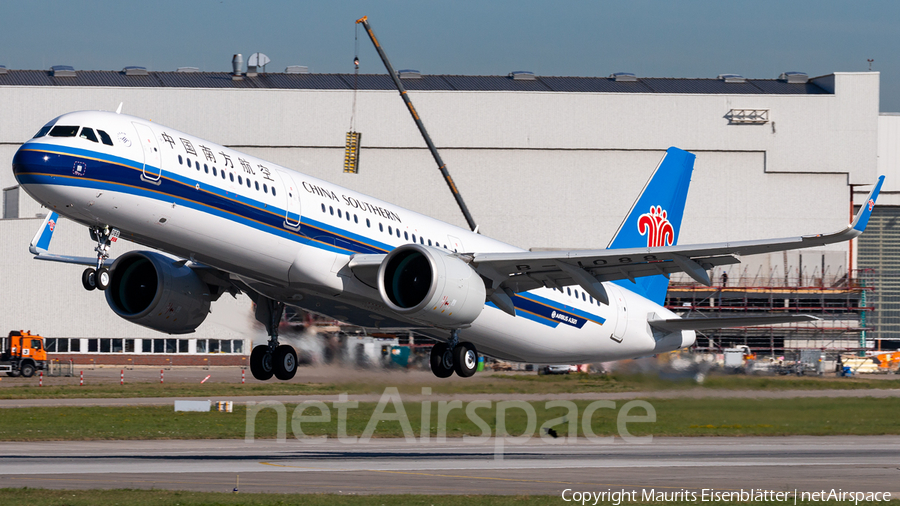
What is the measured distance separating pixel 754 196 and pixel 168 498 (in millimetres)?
73513

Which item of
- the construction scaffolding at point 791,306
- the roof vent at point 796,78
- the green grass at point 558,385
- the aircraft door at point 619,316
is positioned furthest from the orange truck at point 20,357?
the roof vent at point 796,78

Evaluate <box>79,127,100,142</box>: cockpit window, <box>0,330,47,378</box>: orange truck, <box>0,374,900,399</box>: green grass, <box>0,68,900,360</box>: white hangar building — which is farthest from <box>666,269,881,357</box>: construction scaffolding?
<box>79,127,100,142</box>: cockpit window

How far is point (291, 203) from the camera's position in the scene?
26453 mm

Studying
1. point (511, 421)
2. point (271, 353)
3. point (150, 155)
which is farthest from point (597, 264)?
point (511, 421)

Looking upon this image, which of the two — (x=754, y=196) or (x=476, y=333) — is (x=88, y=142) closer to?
(x=476, y=333)

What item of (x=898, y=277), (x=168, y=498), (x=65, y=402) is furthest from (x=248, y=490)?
(x=898, y=277)

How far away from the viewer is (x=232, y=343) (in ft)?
275

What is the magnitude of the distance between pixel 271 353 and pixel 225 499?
866 cm

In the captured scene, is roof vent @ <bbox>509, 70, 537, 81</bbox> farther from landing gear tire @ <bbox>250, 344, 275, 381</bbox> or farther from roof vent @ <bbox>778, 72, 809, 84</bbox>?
landing gear tire @ <bbox>250, 344, 275, 381</bbox>

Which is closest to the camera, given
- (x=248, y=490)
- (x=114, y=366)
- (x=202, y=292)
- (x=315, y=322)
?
(x=248, y=490)

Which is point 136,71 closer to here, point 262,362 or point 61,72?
point 61,72

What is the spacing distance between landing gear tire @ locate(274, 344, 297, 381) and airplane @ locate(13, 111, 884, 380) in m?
0.04

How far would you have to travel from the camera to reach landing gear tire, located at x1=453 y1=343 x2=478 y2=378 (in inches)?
1190

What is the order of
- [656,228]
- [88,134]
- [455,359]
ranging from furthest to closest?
[656,228] → [455,359] → [88,134]
